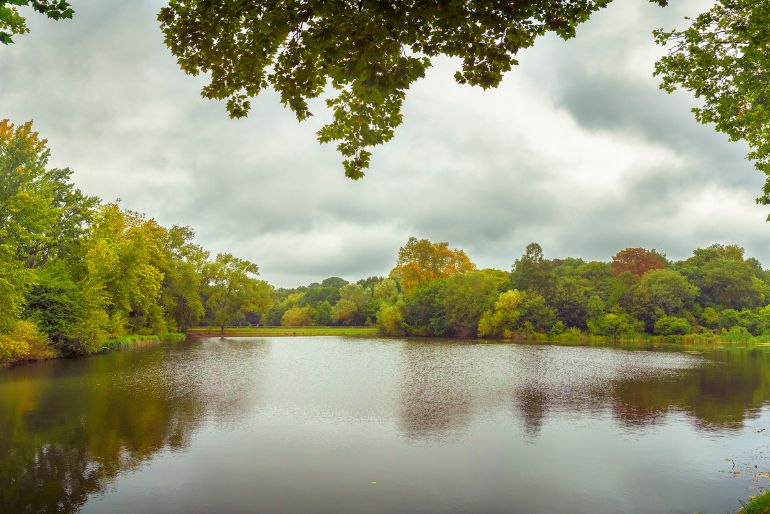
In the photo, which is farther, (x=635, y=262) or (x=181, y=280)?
(x=635, y=262)

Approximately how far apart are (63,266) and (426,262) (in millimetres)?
56194

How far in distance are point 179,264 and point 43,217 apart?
1479 inches

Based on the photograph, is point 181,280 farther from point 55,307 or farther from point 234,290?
point 55,307

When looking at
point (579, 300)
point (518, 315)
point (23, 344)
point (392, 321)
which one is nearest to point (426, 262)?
point (392, 321)

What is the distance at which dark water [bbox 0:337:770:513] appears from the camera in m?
9.03

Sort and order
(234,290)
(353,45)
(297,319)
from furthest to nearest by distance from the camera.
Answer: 1. (297,319)
2. (234,290)
3. (353,45)

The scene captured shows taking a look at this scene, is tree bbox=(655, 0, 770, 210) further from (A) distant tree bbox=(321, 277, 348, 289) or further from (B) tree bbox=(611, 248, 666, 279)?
(A) distant tree bbox=(321, 277, 348, 289)

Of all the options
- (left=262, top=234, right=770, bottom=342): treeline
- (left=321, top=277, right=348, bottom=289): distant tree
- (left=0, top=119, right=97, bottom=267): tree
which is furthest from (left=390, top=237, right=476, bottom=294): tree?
(left=321, top=277, right=348, bottom=289): distant tree

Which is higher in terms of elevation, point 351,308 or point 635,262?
point 635,262

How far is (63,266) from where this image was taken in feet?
122

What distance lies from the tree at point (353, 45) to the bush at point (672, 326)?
64.0 m

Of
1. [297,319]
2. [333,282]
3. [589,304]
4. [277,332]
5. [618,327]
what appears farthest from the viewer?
[333,282]

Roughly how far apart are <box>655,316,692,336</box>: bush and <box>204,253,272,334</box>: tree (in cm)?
5385

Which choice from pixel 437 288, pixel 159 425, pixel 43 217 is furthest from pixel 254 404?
pixel 437 288
